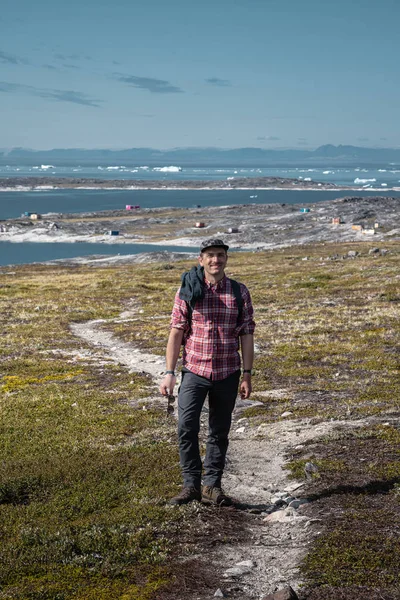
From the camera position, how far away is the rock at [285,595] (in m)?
6.79

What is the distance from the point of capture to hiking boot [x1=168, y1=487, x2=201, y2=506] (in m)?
9.82

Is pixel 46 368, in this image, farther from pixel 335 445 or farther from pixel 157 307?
pixel 157 307

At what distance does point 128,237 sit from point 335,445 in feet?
507

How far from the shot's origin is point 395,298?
38688 millimetres

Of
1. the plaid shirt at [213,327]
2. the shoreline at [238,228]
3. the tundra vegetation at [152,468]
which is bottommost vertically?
the shoreline at [238,228]

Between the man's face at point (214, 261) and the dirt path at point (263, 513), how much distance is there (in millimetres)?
3481

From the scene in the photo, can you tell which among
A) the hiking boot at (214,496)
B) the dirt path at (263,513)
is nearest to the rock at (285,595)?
the dirt path at (263,513)

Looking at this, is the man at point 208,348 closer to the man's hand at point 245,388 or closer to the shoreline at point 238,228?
the man's hand at point 245,388

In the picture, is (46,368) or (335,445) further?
(46,368)

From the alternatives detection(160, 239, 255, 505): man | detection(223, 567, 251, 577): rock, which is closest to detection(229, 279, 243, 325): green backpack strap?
detection(160, 239, 255, 505): man

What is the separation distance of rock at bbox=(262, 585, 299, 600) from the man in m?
3.01

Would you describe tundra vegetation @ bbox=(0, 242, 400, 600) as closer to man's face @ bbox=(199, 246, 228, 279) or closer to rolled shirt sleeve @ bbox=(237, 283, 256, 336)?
rolled shirt sleeve @ bbox=(237, 283, 256, 336)

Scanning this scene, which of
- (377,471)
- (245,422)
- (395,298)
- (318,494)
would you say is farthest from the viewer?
(395,298)

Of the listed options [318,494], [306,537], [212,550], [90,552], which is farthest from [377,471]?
[90,552]
